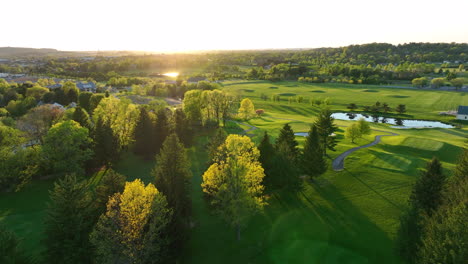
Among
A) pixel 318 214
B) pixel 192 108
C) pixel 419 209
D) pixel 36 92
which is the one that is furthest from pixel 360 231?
pixel 36 92

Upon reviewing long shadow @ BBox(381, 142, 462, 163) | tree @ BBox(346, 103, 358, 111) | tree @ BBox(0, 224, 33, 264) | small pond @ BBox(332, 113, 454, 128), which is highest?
tree @ BBox(0, 224, 33, 264)

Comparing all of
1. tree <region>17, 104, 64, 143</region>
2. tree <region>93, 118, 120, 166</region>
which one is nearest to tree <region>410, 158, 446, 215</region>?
tree <region>93, 118, 120, 166</region>

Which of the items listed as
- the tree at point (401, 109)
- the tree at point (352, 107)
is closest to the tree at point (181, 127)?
the tree at point (352, 107)

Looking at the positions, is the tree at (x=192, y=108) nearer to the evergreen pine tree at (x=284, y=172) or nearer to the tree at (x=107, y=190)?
the evergreen pine tree at (x=284, y=172)

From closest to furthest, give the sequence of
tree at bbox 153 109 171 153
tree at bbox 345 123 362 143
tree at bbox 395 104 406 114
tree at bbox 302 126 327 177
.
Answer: tree at bbox 302 126 327 177, tree at bbox 153 109 171 153, tree at bbox 345 123 362 143, tree at bbox 395 104 406 114

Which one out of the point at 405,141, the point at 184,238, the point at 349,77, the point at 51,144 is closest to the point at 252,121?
the point at 405,141

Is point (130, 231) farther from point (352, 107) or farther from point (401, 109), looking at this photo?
point (352, 107)

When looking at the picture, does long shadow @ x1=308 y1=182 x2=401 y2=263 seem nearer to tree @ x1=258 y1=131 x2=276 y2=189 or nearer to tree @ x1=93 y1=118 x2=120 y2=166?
tree @ x1=258 y1=131 x2=276 y2=189
